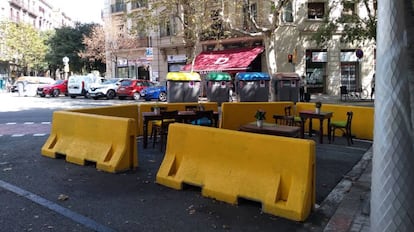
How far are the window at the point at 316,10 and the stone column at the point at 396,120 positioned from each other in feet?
91.0

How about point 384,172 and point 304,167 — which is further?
point 304,167

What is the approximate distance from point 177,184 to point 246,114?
5912 millimetres

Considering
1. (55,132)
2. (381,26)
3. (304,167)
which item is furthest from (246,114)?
(381,26)

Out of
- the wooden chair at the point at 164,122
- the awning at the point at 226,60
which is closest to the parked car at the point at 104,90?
the awning at the point at 226,60

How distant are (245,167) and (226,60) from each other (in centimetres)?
2534

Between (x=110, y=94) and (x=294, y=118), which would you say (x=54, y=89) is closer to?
(x=110, y=94)

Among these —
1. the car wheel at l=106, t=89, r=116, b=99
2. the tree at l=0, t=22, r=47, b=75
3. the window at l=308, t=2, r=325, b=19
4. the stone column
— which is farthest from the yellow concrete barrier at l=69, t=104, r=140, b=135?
the tree at l=0, t=22, r=47, b=75

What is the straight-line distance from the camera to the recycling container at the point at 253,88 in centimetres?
2094

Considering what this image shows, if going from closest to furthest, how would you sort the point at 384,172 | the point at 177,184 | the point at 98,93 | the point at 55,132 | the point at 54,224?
the point at 384,172 → the point at 54,224 → the point at 177,184 → the point at 55,132 → the point at 98,93

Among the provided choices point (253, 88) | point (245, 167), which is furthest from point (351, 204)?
point (253, 88)

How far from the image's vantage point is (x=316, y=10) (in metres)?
30.0

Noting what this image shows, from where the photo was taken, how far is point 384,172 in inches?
132

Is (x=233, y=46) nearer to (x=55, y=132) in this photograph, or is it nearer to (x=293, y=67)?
(x=293, y=67)

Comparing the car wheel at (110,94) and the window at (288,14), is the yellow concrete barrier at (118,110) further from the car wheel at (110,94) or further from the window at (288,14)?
the car wheel at (110,94)
